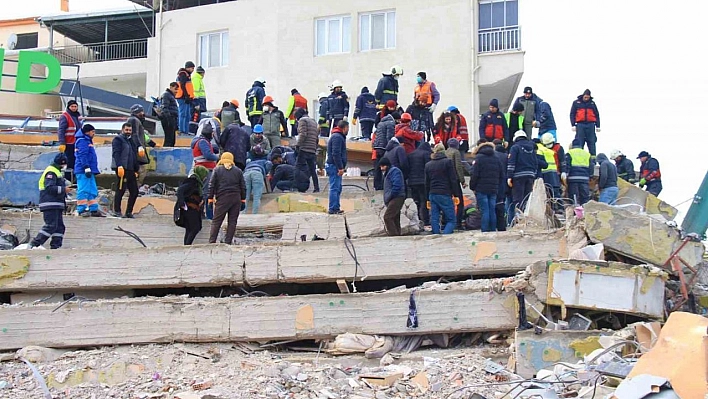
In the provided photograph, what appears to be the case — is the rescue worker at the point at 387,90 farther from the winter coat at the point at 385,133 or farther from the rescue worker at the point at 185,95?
the rescue worker at the point at 185,95

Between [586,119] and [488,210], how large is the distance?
5.58 m

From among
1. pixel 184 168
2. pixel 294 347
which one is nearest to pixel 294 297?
pixel 294 347

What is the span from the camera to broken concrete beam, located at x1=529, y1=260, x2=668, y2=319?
31.7ft

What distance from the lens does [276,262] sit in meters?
10.8

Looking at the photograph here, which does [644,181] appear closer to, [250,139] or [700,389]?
[250,139]

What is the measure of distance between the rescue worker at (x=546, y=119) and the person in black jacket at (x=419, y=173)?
4.18 metres

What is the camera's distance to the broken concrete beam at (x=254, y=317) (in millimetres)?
9953

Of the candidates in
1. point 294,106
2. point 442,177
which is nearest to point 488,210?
point 442,177

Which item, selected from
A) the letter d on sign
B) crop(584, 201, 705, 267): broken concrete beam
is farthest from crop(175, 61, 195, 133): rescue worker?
crop(584, 201, 705, 267): broken concrete beam

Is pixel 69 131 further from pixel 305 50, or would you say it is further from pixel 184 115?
pixel 305 50

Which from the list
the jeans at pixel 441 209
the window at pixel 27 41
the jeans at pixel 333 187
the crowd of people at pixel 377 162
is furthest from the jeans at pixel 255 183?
the window at pixel 27 41

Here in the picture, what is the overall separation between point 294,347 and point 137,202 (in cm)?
504

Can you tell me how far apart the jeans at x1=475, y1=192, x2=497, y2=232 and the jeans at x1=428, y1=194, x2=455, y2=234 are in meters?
0.46

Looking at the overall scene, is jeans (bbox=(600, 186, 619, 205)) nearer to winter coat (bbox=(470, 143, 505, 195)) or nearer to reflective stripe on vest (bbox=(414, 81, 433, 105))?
winter coat (bbox=(470, 143, 505, 195))
